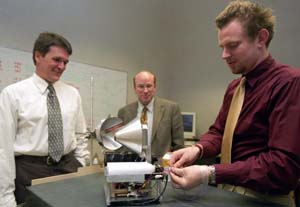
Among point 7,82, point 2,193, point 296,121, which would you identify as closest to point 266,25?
point 296,121

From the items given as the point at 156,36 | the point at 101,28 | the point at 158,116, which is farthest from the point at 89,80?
the point at 156,36

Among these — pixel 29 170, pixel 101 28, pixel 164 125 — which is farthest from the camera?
pixel 101 28

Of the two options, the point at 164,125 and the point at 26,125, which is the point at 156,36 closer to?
the point at 164,125

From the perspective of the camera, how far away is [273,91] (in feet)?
3.24

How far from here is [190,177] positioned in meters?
0.88

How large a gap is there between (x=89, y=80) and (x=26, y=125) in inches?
68.1

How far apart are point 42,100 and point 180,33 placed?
316 cm

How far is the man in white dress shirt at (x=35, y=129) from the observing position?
1.50 meters

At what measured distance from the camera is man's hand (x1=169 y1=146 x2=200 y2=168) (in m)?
1.06

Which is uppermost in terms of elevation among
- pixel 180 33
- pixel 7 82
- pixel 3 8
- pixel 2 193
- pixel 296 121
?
pixel 180 33

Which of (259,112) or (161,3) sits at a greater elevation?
(161,3)

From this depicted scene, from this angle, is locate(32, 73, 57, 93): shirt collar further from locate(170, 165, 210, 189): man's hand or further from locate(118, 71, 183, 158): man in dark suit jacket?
Result: locate(170, 165, 210, 189): man's hand

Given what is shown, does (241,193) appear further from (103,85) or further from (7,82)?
(103,85)

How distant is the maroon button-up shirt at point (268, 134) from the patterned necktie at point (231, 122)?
2 cm
